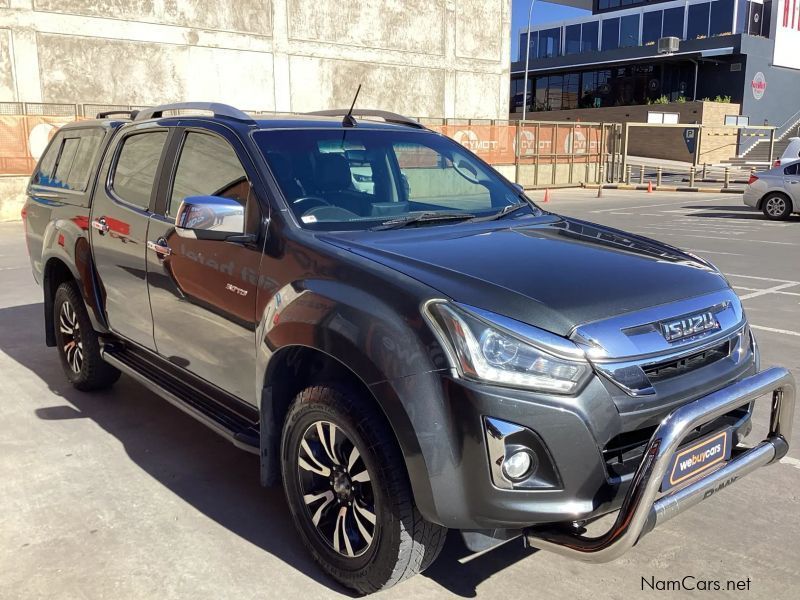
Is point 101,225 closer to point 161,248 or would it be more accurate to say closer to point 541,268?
point 161,248

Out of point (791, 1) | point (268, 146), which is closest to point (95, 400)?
point (268, 146)

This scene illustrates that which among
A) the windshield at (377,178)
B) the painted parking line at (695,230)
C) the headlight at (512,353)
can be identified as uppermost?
the windshield at (377,178)

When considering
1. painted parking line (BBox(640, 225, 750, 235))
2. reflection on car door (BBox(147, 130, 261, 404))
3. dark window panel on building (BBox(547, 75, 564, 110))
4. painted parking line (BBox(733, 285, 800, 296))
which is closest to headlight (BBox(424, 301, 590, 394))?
reflection on car door (BBox(147, 130, 261, 404))

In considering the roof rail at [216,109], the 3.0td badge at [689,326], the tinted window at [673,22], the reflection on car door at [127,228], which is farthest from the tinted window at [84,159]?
the tinted window at [673,22]

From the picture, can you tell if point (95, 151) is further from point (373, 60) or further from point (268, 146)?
point (373, 60)

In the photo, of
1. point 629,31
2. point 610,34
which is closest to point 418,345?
point 629,31

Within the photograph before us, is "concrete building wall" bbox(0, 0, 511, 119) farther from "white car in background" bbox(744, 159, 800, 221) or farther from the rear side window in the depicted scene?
the rear side window

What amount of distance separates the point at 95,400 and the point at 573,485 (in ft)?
12.7

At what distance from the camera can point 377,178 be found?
160 inches

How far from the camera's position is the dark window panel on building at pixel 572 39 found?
211 ft

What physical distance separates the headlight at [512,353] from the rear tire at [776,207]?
17.2 m

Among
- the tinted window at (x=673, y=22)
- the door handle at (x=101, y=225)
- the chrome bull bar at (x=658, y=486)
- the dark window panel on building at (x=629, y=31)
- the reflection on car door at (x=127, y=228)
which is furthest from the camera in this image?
the dark window panel on building at (x=629, y=31)

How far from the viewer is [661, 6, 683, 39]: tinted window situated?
58.4 meters

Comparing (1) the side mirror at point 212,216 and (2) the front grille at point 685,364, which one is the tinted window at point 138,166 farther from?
(2) the front grille at point 685,364
